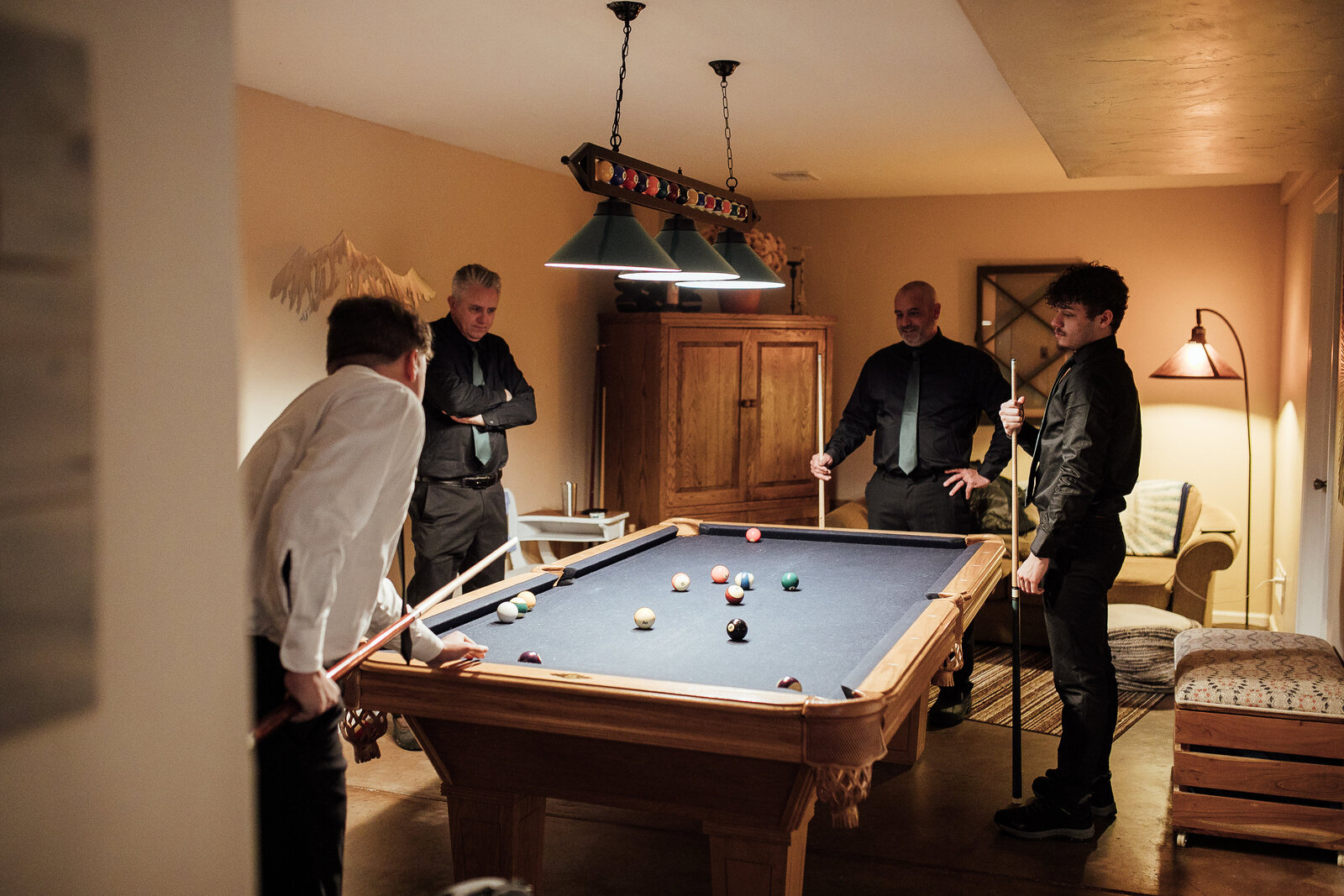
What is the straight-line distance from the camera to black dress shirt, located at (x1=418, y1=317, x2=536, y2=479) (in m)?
3.93

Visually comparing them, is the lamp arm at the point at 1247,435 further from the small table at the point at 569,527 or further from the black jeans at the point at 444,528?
the black jeans at the point at 444,528

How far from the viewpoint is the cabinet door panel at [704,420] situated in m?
5.94

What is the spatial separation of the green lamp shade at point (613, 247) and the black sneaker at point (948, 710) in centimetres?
220

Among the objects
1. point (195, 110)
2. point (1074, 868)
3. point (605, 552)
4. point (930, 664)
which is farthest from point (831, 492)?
point (195, 110)

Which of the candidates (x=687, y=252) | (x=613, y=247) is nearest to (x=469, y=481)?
(x=687, y=252)

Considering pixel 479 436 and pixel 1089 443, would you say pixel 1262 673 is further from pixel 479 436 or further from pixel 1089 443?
pixel 479 436

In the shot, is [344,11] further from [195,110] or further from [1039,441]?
[195,110]

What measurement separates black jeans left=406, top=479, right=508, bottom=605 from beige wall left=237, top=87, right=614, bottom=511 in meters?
0.68

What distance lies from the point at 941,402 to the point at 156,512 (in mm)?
4027

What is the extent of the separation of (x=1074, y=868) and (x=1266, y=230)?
4391 mm

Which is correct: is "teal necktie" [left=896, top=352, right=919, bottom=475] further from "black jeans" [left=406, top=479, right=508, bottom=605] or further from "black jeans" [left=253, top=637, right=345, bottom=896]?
"black jeans" [left=253, top=637, right=345, bottom=896]

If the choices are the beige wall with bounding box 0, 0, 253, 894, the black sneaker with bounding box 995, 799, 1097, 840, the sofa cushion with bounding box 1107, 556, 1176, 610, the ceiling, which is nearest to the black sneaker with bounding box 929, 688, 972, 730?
the black sneaker with bounding box 995, 799, 1097, 840

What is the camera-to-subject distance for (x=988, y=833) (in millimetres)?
3094

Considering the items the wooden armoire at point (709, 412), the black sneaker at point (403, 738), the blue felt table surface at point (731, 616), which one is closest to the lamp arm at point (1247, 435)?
the wooden armoire at point (709, 412)
